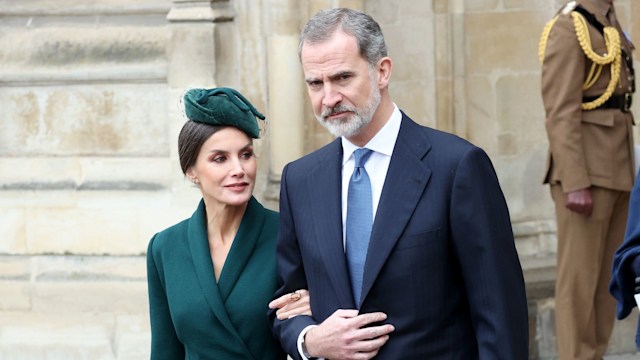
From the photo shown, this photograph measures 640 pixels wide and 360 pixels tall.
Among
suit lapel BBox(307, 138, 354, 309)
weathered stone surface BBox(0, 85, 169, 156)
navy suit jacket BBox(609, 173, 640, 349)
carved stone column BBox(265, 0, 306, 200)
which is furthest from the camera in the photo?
weathered stone surface BBox(0, 85, 169, 156)

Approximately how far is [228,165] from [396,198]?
0.63m

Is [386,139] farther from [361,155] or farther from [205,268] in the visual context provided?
[205,268]

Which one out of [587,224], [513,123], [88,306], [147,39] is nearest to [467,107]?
[513,123]

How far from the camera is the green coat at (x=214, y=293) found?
438cm

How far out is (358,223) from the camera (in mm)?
4031

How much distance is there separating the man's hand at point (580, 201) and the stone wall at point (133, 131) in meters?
0.91

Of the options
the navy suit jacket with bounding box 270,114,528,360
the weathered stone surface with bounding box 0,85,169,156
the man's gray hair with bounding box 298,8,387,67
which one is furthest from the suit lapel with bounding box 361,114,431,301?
the weathered stone surface with bounding box 0,85,169,156

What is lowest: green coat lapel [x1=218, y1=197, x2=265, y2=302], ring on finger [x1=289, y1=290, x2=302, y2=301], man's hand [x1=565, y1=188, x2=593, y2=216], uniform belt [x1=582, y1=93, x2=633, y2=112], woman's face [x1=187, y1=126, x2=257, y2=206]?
man's hand [x1=565, y1=188, x2=593, y2=216]

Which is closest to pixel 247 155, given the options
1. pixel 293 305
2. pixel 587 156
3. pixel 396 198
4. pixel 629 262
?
pixel 293 305

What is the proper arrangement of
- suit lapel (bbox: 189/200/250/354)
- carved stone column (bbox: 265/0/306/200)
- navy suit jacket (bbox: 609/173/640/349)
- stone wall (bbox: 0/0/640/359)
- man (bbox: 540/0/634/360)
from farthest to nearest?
stone wall (bbox: 0/0/640/359), carved stone column (bbox: 265/0/306/200), man (bbox: 540/0/634/360), navy suit jacket (bbox: 609/173/640/349), suit lapel (bbox: 189/200/250/354)

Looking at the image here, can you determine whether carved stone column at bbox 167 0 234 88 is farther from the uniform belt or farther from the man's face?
the man's face

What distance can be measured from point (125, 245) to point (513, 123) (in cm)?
215

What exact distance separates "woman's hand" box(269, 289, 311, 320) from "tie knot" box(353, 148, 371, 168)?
1.29 feet

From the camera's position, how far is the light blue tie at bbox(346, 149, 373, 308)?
4012 millimetres
